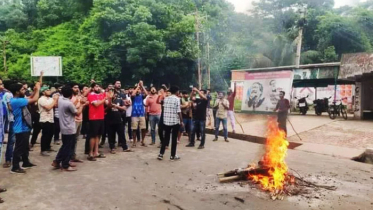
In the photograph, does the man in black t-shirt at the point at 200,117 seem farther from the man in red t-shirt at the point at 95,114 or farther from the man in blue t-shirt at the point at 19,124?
the man in blue t-shirt at the point at 19,124

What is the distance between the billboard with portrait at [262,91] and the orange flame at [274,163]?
9.38 feet

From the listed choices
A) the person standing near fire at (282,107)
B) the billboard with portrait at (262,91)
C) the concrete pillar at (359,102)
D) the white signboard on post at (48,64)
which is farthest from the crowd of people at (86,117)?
the white signboard on post at (48,64)

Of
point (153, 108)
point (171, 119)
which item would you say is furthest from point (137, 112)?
point (171, 119)

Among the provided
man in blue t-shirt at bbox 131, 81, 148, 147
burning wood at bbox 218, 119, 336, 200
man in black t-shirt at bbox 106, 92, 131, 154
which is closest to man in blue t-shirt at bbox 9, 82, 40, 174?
man in black t-shirt at bbox 106, 92, 131, 154

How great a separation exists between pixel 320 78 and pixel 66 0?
2031cm

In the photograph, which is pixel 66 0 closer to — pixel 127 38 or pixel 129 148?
pixel 127 38

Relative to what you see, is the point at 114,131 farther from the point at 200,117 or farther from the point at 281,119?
the point at 281,119

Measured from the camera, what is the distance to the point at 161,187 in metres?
5.51

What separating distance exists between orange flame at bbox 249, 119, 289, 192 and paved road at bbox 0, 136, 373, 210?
35 cm

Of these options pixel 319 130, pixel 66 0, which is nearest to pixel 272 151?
pixel 319 130

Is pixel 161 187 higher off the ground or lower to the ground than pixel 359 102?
lower

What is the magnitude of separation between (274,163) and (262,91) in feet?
14.6

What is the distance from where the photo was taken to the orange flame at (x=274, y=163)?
5.70 m

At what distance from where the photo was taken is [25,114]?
614 cm
